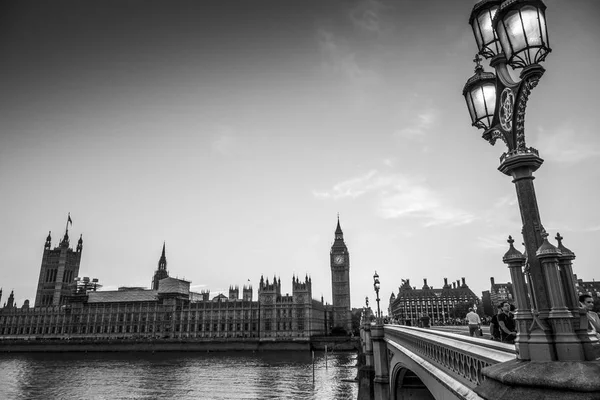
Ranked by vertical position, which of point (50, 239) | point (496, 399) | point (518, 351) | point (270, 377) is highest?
point (50, 239)

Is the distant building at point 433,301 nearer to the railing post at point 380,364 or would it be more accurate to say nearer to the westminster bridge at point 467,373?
the railing post at point 380,364

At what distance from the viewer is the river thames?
46500mm

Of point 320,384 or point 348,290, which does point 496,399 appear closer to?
point 320,384

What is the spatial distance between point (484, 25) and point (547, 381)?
4.98 meters

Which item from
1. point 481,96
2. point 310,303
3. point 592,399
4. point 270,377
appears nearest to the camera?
point 592,399

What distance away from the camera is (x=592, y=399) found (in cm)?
309

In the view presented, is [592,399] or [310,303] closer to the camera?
[592,399]

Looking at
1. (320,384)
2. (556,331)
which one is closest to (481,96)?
(556,331)

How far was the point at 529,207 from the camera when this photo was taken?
4.55m

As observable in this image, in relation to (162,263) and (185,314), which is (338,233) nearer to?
(185,314)

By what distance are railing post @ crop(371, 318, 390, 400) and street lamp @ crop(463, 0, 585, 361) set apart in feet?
84.3

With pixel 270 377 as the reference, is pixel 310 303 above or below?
above

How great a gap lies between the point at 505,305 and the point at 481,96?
5394mm

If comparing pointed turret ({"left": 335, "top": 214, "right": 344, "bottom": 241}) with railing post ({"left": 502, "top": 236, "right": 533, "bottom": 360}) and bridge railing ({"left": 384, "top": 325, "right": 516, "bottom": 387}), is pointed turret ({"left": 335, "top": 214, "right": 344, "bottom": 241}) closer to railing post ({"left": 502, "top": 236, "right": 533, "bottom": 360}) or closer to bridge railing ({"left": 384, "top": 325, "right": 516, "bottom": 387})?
bridge railing ({"left": 384, "top": 325, "right": 516, "bottom": 387})
